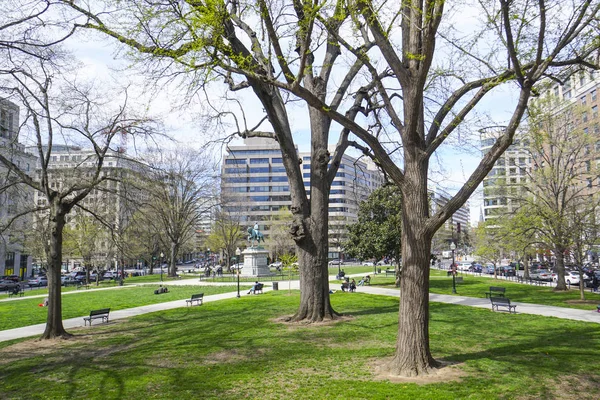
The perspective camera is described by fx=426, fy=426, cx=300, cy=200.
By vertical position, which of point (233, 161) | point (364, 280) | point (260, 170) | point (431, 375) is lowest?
point (364, 280)

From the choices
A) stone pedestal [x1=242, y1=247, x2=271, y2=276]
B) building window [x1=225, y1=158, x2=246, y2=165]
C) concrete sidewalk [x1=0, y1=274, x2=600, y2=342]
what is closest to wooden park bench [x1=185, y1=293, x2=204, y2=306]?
concrete sidewalk [x1=0, y1=274, x2=600, y2=342]

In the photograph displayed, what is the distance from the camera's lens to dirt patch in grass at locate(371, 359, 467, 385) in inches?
300

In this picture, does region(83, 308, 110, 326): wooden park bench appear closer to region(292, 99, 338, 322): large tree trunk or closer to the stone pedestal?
region(292, 99, 338, 322): large tree trunk

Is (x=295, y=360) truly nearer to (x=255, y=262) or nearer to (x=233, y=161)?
(x=233, y=161)

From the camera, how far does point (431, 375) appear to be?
25.9 ft

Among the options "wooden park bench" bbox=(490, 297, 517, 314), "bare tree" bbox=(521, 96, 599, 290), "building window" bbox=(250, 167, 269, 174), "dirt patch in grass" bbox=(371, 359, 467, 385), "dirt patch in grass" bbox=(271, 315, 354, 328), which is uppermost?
"building window" bbox=(250, 167, 269, 174)

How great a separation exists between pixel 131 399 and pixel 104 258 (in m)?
49.4

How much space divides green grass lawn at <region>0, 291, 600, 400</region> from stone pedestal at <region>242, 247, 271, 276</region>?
99.2 feet

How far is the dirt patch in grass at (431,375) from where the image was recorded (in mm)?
7625

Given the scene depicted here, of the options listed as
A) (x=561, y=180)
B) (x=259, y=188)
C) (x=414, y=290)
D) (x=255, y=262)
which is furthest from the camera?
(x=259, y=188)

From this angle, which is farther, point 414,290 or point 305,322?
point 305,322

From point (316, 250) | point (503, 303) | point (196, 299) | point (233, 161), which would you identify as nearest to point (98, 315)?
point (196, 299)

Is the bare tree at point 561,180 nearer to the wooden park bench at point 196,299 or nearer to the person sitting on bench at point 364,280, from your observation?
the person sitting on bench at point 364,280

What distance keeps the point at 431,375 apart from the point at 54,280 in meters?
11.4
